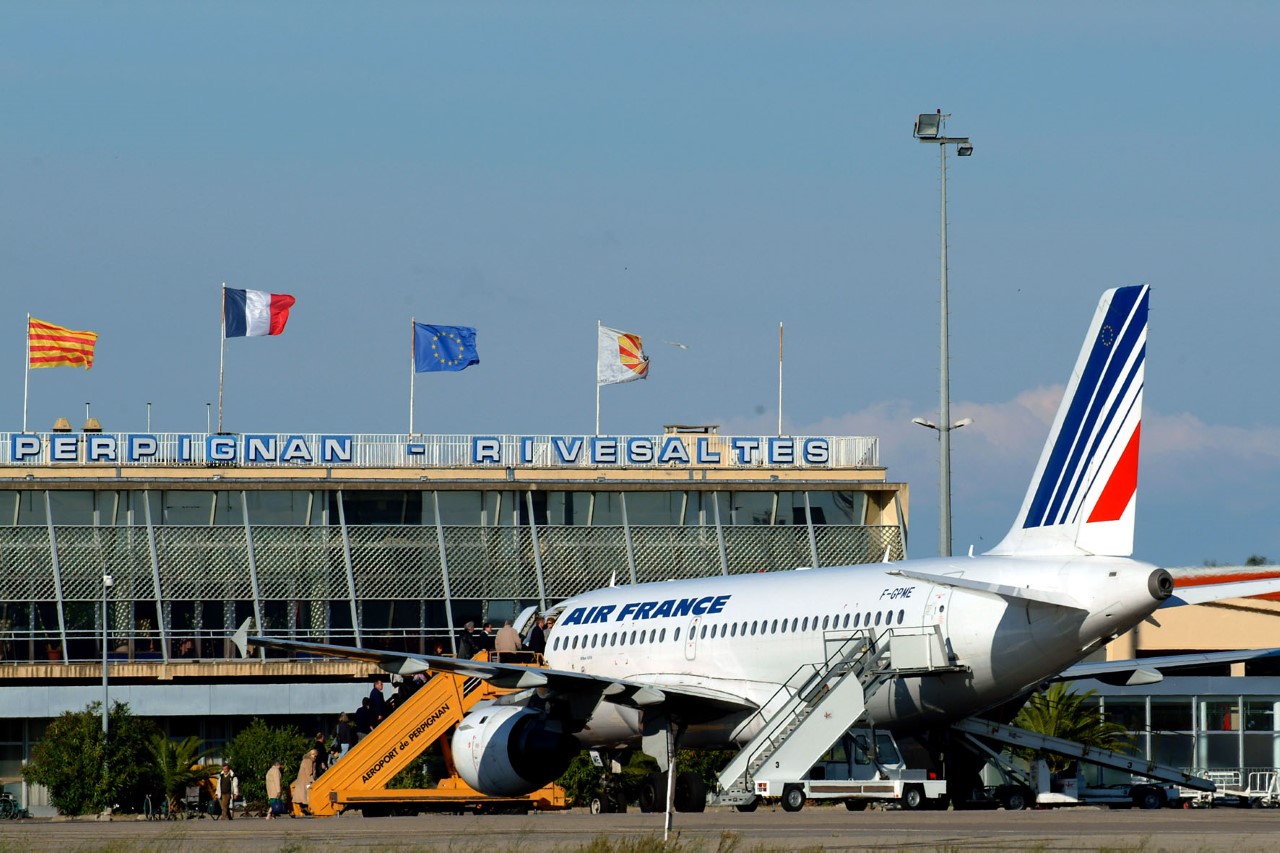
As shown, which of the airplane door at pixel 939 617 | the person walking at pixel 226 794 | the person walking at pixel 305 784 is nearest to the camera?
the airplane door at pixel 939 617

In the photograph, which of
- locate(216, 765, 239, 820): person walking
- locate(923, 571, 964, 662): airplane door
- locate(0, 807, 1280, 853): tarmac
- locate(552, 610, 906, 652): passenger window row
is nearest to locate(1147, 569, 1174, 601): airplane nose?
locate(0, 807, 1280, 853): tarmac

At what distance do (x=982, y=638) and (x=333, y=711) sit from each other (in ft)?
122

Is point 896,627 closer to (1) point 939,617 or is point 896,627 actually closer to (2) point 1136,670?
(1) point 939,617

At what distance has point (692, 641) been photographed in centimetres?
3722

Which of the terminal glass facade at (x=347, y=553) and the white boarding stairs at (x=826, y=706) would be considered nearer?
the white boarding stairs at (x=826, y=706)

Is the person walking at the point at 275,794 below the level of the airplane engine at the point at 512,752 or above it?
below

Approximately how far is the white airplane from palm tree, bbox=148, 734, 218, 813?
56.7 feet

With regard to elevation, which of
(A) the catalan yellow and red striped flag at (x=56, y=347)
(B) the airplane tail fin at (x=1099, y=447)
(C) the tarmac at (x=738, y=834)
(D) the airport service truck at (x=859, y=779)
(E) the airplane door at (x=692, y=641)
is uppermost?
(A) the catalan yellow and red striped flag at (x=56, y=347)

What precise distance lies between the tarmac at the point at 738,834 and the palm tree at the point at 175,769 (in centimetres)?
2041

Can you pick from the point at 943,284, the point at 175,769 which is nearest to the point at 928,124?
the point at 943,284

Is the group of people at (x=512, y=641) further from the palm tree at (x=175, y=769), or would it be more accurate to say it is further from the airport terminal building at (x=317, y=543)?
the airport terminal building at (x=317, y=543)

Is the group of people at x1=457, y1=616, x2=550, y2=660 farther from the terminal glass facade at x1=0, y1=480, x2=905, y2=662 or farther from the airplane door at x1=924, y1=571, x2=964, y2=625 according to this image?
the terminal glass facade at x1=0, y1=480, x2=905, y2=662

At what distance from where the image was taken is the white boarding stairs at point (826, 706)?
105ft

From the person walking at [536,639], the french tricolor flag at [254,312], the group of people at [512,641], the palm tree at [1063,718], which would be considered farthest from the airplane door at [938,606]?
the french tricolor flag at [254,312]
